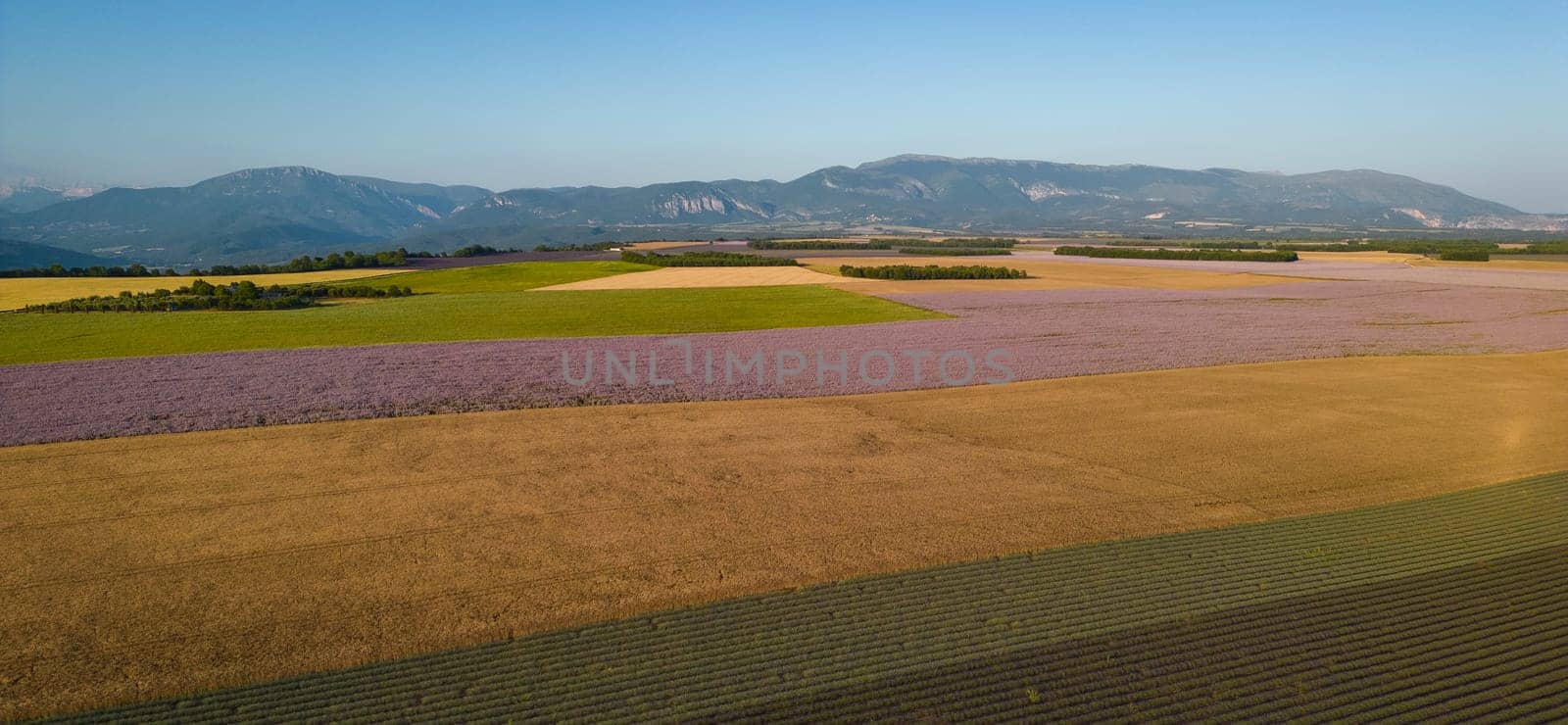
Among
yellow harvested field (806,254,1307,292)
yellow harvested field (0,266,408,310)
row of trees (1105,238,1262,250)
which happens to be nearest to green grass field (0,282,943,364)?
yellow harvested field (0,266,408,310)

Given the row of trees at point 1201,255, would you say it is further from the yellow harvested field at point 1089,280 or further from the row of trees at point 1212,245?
the yellow harvested field at point 1089,280

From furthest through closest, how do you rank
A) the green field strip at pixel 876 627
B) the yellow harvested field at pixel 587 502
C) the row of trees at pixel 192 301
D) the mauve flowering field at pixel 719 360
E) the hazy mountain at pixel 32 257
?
the hazy mountain at pixel 32 257
the row of trees at pixel 192 301
the mauve flowering field at pixel 719 360
the yellow harvested field at pixel 587 502
the green field strip at pixel 876 627

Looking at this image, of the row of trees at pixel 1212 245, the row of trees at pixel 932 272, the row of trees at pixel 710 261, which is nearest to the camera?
the row of trees at pixel 932 272

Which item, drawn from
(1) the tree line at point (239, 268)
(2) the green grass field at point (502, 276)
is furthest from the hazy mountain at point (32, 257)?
(2) the green grass field at point (502, 276)

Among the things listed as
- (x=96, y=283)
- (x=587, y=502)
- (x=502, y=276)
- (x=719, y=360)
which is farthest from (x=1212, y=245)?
(x=587, y=502)

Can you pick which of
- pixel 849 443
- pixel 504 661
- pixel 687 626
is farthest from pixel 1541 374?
pixel 504 661

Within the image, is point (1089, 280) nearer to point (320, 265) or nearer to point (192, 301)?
point (192, 301)
